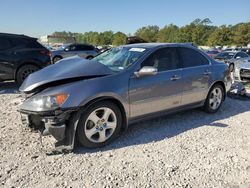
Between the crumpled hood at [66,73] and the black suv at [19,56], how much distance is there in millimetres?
4066

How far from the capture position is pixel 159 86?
13.5 feet

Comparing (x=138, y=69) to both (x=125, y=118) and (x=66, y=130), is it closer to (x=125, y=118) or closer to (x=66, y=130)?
(x=125, y=118)

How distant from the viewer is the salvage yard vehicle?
329cm

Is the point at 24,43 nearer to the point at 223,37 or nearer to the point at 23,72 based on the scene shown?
the point at 23,72

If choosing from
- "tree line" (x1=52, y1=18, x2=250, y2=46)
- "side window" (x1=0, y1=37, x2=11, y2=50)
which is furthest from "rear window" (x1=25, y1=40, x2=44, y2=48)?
"tree line" (x1=52, y1=18, x2=250, y2=46)

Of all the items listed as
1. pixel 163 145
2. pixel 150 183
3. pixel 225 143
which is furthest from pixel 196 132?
pixel 150 183

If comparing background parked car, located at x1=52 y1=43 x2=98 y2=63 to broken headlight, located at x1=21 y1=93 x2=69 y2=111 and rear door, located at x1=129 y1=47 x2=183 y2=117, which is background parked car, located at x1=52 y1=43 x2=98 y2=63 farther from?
broken headlight, located at x1=21 y1=93 x2=69 y2=111

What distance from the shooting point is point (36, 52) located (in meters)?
7.94

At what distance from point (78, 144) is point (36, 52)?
5263mm

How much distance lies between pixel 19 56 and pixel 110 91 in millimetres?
5173

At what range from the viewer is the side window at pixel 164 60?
418 cm

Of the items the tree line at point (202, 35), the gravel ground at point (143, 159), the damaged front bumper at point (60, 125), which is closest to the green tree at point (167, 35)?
the tree line at point (202, 35)

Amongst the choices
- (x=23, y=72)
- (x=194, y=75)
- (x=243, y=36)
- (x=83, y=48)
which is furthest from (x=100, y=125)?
(x=243, y=36)

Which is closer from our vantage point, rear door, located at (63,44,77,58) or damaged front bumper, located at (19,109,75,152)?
damaged front bumper, located at (19,109,75,152)
